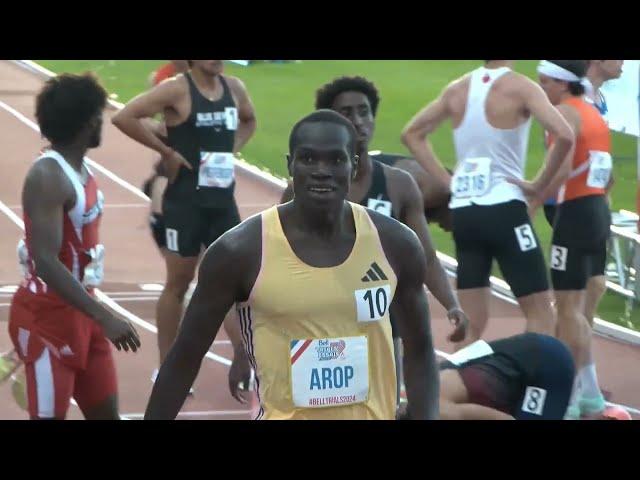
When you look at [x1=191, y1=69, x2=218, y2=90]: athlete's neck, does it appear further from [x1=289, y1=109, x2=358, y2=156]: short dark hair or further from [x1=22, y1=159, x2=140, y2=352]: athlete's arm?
[x1=289, y1=109, x2=358, y2=156]: short dark hair

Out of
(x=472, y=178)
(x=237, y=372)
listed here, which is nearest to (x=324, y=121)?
(x=237, y=372)

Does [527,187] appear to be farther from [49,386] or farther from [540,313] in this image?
[49,386]

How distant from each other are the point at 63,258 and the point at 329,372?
207 centimetres

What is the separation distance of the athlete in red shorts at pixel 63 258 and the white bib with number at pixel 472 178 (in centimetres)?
238

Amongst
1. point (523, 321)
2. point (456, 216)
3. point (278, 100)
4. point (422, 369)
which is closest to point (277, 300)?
point (422, 369)

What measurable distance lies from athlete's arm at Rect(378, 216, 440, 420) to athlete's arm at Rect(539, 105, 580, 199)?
A: 3415 mm

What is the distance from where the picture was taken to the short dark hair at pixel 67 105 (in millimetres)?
6168

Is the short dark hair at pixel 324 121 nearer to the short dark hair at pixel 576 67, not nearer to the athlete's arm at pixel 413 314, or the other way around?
the athlete's arm at pixel 413 314

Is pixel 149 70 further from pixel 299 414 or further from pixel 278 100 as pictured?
pixel 299 414

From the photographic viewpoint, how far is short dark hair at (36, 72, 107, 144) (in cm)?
617

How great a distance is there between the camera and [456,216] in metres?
8.05

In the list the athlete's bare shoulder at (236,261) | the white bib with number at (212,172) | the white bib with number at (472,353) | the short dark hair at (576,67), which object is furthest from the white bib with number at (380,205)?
the white bib with number at (212,172)

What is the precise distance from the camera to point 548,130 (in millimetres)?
7891

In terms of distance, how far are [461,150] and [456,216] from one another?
0.35 metres
